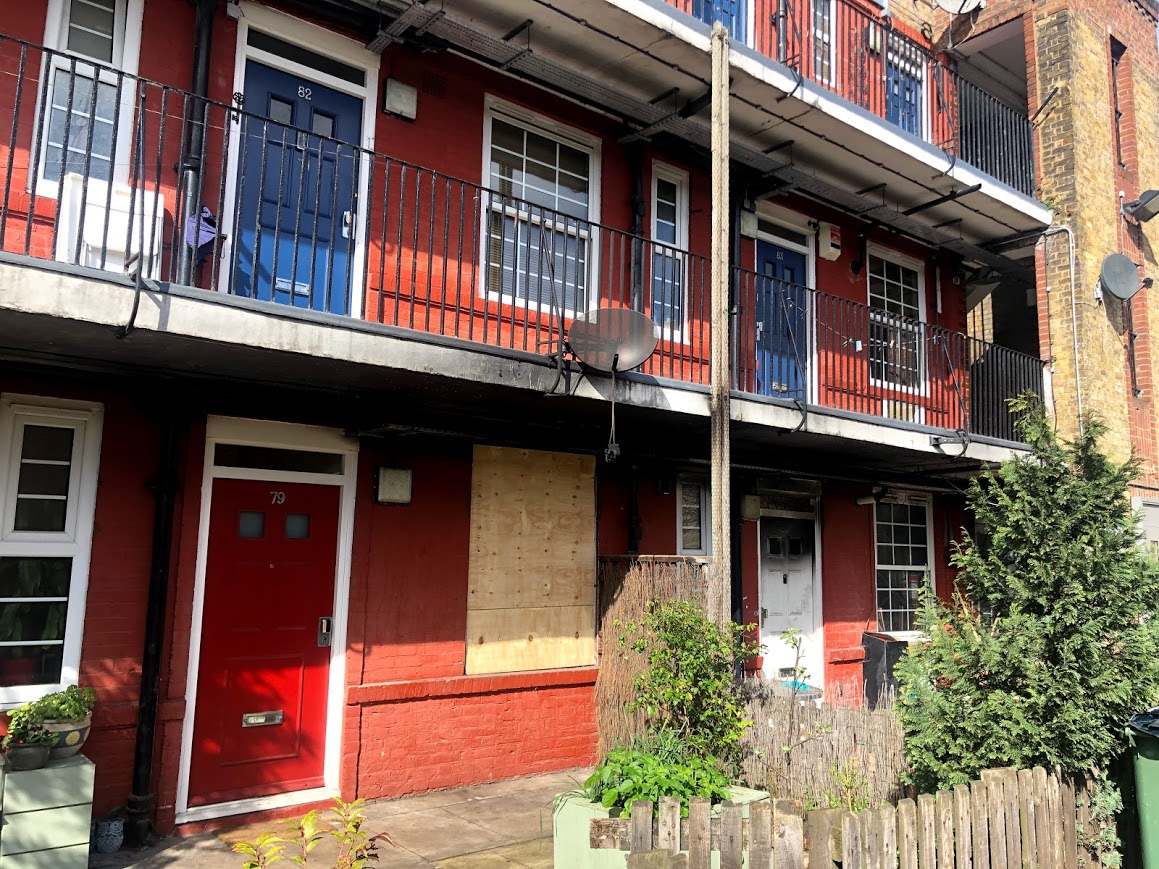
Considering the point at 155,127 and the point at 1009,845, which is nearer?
the point at 1009,845

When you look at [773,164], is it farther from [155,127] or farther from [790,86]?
[155,127]

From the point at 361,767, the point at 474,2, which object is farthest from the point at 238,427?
the point at 474,2

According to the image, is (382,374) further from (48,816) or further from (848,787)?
(848,787)

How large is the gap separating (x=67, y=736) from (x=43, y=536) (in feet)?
4.43

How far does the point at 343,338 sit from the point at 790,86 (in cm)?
521

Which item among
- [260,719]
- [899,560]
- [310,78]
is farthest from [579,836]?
[899,560]

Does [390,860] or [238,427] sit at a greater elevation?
[238,427]

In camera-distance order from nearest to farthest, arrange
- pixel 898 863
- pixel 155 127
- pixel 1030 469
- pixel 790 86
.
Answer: pixel 898 863
pixel 1030 469
pixel 155 127
pixel 790 86

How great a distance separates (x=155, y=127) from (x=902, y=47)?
367 inches

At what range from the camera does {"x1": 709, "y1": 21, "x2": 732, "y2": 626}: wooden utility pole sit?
614 cm

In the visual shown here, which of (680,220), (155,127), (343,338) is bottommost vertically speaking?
(343,338)

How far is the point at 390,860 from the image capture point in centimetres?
547

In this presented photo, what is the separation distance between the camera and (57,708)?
498cm

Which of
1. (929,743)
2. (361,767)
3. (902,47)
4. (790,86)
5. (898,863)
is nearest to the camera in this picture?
(898,863)
